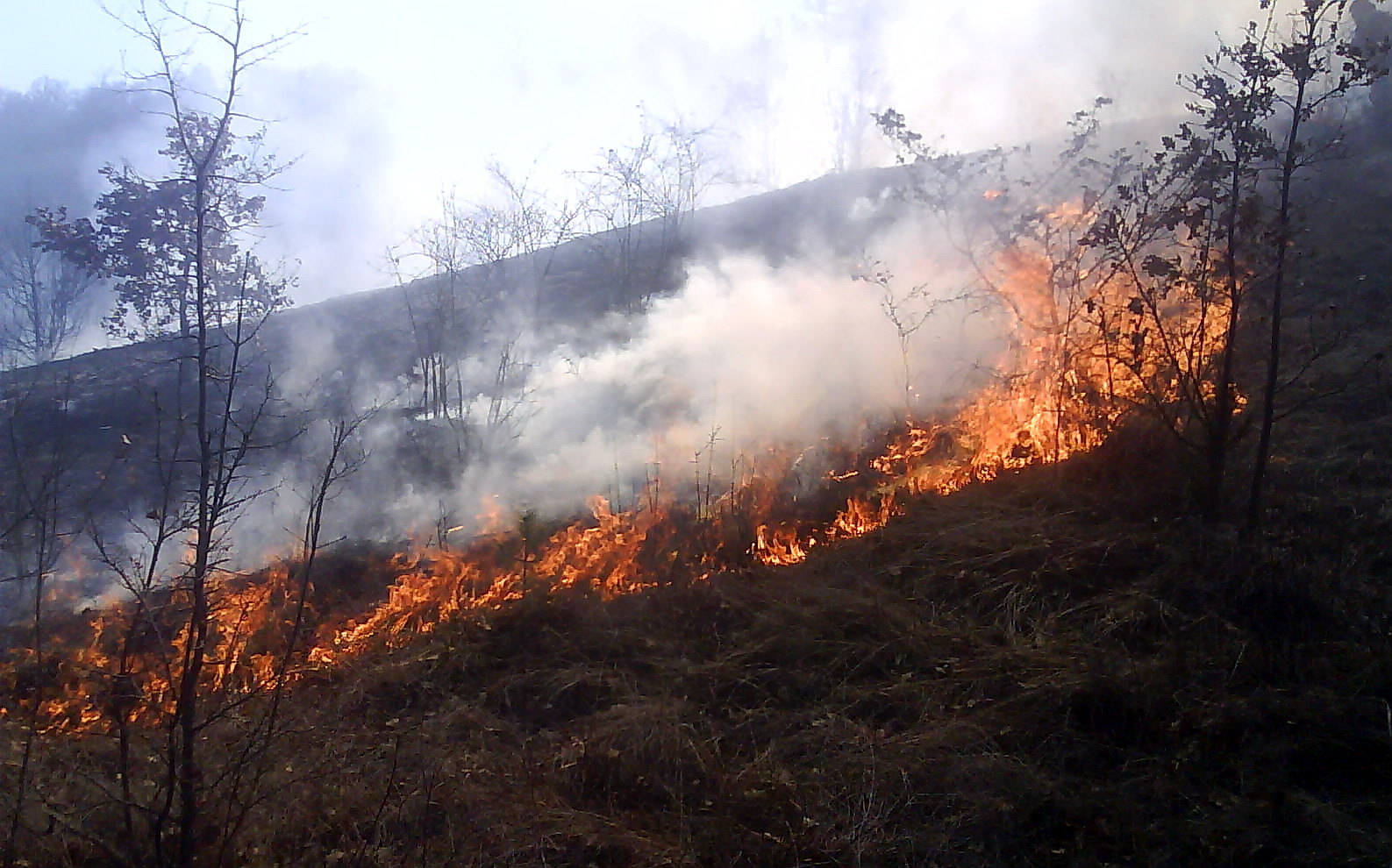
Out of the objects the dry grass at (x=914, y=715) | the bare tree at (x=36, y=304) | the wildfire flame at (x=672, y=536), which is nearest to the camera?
the dry grass at (x=914, y=715)

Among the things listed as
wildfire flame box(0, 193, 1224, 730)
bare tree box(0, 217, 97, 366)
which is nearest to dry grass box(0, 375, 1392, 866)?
wildfire flame box(0, 193, 1224, 730)

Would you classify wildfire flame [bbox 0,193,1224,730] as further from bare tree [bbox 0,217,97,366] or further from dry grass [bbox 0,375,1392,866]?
bare tree [bbox 0,217,97,366]

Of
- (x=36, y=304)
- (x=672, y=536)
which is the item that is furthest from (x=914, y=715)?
(x=36, y=304)

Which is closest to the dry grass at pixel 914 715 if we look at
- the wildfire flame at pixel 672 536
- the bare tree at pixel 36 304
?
the wildfire flame at pixel 672 536

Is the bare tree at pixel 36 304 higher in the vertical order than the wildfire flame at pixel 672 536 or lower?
higher

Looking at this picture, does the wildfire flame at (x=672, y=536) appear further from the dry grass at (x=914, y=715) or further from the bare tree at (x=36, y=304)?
the bare tree at (x=36, y=304)

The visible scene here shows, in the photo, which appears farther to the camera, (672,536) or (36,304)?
(36,304)

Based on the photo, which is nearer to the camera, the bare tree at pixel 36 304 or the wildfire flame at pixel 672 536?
the wildfire flame at pixel 672 536

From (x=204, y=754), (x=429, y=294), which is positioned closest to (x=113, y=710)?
(x=204, y=754)

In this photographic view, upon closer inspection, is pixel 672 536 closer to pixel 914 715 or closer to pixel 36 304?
pixel 914 715

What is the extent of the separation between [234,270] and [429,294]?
348 inches

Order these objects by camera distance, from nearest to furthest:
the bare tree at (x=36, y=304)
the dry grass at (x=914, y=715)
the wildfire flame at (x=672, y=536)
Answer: the dry grass at (x=914, y=715), the wildfire flame at (x=672, y=536), the bare tree at (x=36, y=304)

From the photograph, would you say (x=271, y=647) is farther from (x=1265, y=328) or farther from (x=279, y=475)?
(x=1265, y=328)

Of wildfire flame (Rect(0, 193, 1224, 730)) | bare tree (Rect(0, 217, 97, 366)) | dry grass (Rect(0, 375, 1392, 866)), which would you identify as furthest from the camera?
bare tree (Rect(0, 217, 97, 366))
